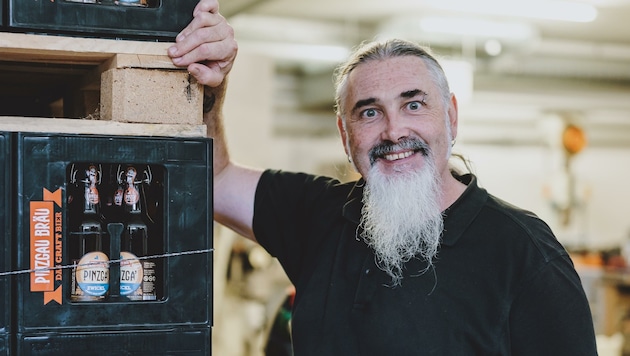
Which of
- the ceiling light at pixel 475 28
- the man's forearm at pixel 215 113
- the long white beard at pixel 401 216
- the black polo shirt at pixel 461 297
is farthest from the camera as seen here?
the ceiling light at pixel 475 28

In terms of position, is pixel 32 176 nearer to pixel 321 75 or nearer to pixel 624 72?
pixel 321 75

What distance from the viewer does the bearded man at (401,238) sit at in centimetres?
203

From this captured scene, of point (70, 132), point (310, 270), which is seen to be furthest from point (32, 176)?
point (310, 270)

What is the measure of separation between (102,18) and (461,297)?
110 cm

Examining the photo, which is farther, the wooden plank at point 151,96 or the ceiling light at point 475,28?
the ceiling light at point 475,28

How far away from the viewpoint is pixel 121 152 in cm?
166

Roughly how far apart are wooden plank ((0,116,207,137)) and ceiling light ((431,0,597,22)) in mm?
6058

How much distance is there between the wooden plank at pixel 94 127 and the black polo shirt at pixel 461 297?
0.70 metres

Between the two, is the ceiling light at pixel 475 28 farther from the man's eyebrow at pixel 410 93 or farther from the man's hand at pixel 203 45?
the man's hand at pixel 203 45

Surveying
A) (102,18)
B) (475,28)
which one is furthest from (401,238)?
(475,28)

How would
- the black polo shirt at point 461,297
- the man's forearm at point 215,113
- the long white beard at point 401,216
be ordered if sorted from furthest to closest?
1. the man's forearm at point 215,113
2. the long white beard at point 401,216
3. the black polo shirt at point 461,297

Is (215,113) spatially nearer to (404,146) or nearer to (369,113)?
(369,113)

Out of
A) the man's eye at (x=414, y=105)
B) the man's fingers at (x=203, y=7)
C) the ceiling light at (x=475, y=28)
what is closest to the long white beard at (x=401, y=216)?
the man's eye at (x=414, y=105)

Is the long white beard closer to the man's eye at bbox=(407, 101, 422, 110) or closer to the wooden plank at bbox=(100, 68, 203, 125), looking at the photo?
the man's eye at bbox=(407, 101, 422, 110)
